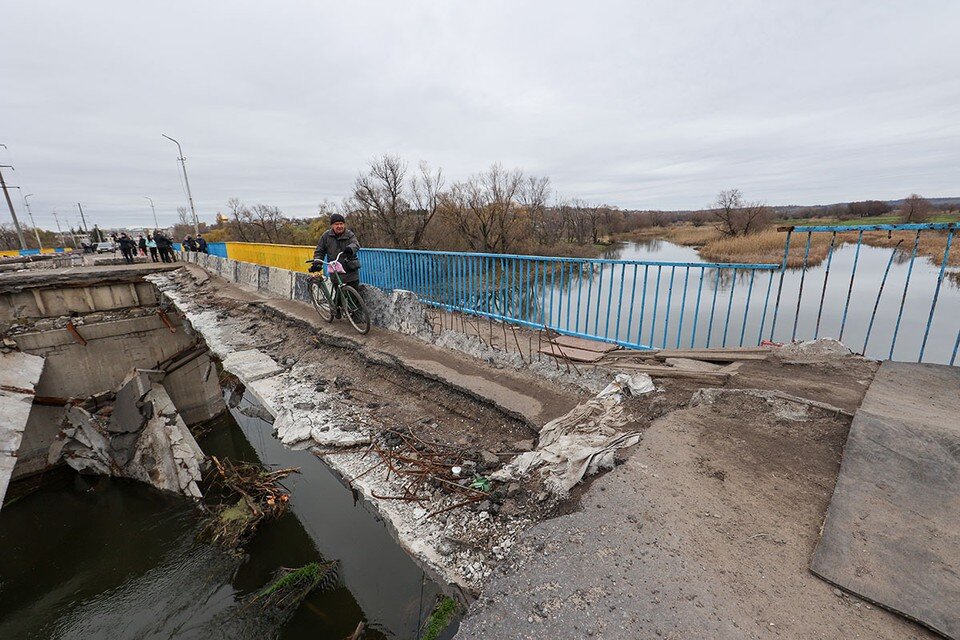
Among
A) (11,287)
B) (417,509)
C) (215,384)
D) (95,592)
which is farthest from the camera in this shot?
(215,384)

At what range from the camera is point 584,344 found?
5066mm

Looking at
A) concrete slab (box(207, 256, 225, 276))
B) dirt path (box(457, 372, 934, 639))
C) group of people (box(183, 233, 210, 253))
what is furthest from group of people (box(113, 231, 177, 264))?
dirt path (box(457, 372, 934, 639))

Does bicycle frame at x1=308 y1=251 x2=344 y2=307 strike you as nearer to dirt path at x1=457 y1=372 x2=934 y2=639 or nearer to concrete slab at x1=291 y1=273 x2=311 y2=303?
concrete slab at x1=291 y1=273 x2=311 y2=303

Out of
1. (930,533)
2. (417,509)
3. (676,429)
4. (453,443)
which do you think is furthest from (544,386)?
(930,533)

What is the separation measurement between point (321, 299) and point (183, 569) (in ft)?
17.2

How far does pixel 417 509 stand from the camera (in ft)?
8.90

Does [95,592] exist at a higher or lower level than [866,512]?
lower

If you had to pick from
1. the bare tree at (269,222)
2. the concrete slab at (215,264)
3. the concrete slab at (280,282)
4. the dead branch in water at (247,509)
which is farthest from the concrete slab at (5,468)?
the bare tree at (269,222)

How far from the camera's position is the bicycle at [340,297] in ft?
20.9

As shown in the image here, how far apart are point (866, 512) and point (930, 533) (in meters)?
0.22

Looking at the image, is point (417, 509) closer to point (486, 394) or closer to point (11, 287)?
point (486, 394)

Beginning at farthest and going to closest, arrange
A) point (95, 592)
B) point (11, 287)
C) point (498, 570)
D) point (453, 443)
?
point (11, 287) < point (95, 592) < point (453, 443) < point (498, 570)

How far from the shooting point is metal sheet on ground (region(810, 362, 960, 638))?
1582mm

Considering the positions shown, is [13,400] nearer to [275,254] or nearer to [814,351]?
[275,254]
